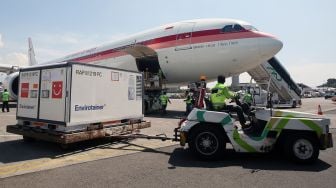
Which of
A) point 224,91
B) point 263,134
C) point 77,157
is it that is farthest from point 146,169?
point 263,134

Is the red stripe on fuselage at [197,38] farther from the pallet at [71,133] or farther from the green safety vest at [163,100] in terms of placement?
the pallet at [71,133]

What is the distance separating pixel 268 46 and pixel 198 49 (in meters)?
3.46

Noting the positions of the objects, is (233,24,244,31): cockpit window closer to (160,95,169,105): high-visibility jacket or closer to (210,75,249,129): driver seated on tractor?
(160,95,169,105): high-visibility jacket

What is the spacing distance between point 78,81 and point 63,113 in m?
0.90

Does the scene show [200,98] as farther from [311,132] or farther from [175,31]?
[175,31]

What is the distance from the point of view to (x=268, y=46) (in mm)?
13719

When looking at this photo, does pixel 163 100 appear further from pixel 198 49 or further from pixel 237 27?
pixel 237 27

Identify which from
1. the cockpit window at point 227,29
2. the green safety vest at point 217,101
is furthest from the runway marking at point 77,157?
the cockpit window at point 227,29

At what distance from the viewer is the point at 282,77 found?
26.3m

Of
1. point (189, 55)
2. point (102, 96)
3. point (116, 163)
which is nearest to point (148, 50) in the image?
point (189, 55)

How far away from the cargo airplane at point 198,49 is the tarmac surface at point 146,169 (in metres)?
7.47

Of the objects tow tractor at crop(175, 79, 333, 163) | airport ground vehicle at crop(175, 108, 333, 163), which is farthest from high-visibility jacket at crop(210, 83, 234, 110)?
airport ground vehicle at crop(175, 108, 333, 163)

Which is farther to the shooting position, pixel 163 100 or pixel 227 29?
pixel 163 100

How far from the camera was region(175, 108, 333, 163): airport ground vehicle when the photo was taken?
6.06m
